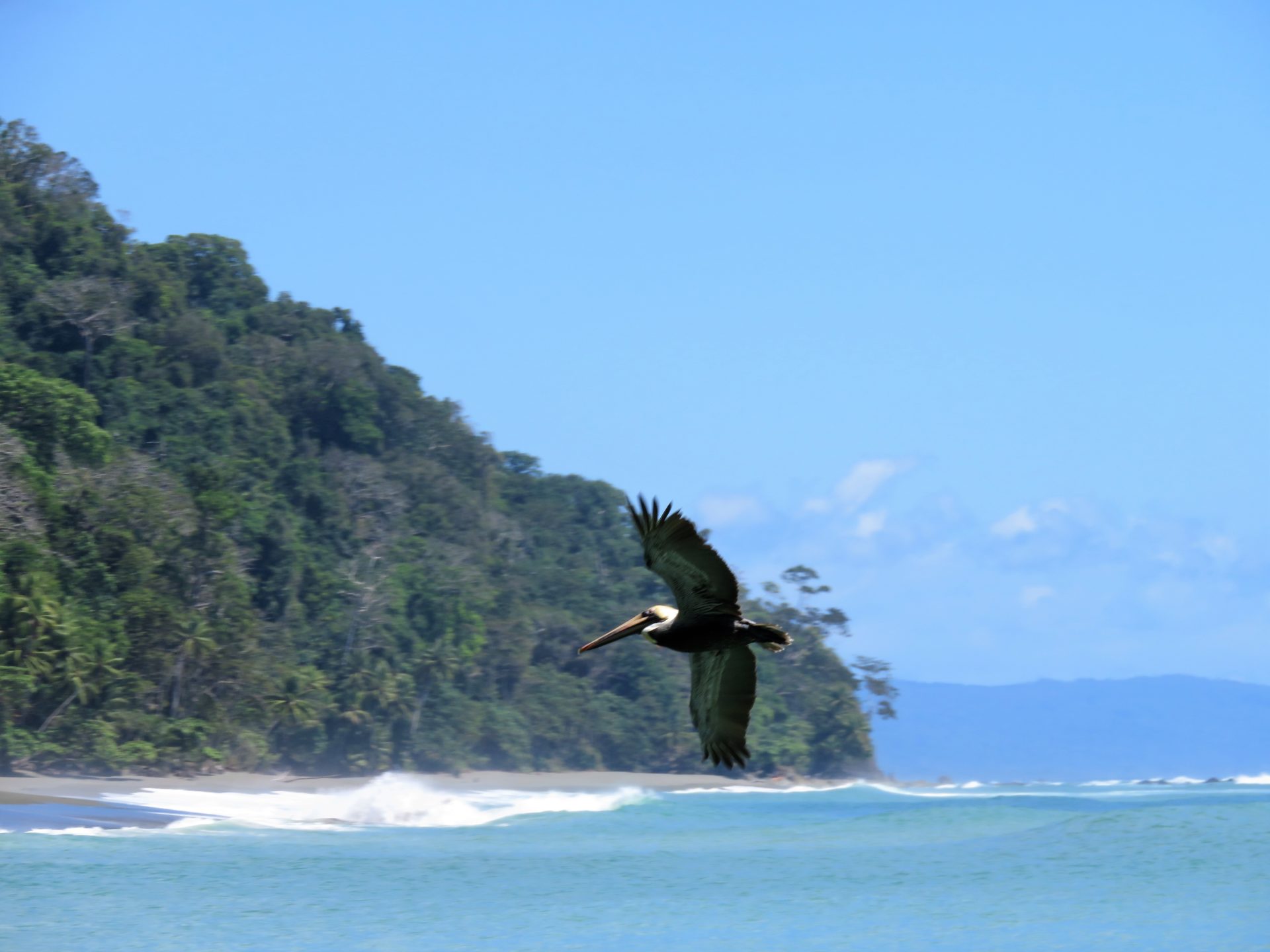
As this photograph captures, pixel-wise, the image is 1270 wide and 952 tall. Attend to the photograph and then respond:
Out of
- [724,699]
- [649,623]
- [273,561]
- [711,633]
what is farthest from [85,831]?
[711,633]

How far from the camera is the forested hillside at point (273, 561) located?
45.1 metres

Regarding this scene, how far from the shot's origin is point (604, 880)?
3278cm

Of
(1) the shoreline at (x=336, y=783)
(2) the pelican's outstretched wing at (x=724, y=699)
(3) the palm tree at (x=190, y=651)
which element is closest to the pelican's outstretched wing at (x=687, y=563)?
(2) the pelican's outstretched wing at (x=724, y=699)

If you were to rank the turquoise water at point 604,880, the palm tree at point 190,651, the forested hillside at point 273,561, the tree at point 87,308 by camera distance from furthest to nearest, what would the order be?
1. the tree at point 87,308
2. the palm tree at point 190,651
3. the forested hillside at point 273,561
4. the turquoise water at point 604,880

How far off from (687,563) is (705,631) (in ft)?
1.86

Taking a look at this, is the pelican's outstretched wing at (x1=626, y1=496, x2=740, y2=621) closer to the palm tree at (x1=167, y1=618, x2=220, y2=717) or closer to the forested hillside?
the forested hillside

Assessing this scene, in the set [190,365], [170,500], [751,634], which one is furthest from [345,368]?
[751,634]

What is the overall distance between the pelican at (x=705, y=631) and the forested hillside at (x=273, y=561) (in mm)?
35226

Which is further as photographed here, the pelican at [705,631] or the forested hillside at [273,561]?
the forested hillside at [273,561]

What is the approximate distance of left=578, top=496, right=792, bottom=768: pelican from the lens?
9.40 m

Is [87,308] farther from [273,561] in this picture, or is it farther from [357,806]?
[357,806]

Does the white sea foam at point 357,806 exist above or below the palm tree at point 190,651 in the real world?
below

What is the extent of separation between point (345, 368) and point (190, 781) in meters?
23.9

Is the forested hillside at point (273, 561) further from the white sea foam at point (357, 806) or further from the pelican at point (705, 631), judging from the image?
the pelican at point (705, 631)
